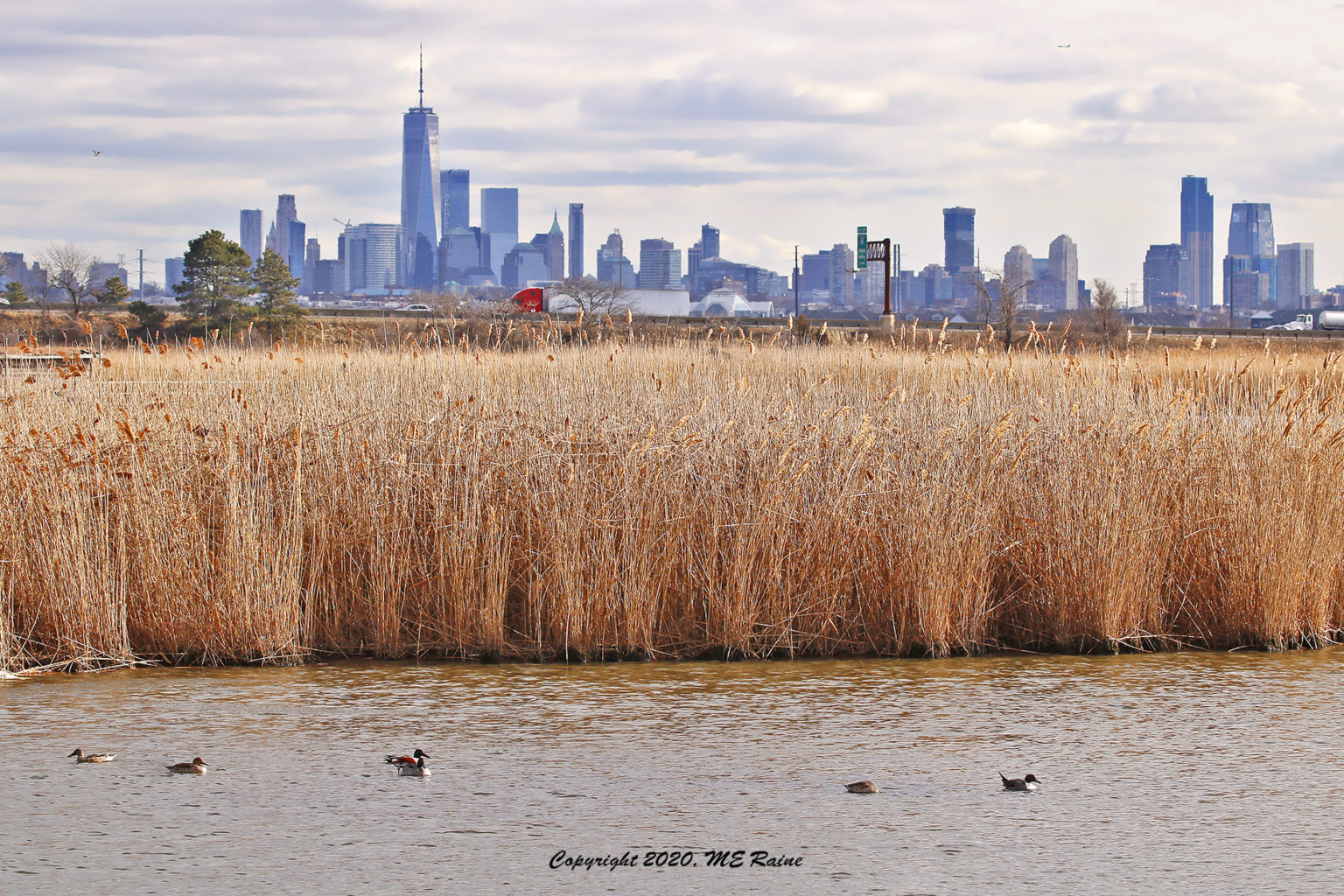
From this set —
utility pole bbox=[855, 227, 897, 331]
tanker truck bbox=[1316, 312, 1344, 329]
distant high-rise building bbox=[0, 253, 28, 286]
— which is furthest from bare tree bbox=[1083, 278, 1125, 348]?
distant high-rise building bbox=[0, 253, 28, 286]

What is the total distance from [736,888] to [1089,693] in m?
3.31

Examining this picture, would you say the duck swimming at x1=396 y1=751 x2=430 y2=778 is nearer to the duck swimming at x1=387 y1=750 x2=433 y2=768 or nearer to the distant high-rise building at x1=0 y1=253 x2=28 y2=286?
the duck swimming at x1=387 y1=750 x2=433 y2=768

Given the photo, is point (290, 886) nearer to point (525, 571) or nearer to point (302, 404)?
point (525, 571)

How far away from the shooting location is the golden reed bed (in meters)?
7.75

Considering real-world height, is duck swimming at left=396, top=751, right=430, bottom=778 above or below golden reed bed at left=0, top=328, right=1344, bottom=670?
below

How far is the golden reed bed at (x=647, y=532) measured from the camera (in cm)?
775

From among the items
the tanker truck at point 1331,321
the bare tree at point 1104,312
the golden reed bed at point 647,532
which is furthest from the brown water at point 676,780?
the tanker truck at point 1331,321

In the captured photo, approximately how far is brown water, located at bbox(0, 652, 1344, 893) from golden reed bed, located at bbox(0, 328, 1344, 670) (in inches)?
17.7

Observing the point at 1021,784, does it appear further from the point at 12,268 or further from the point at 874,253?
the point at 12,268

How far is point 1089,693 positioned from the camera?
6.98m

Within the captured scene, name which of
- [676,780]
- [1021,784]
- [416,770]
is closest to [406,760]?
[416,770]

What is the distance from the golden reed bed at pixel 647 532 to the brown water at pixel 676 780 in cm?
45

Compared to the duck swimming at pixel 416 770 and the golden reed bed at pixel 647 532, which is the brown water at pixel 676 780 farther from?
the golden reed bed at pixel 647 532

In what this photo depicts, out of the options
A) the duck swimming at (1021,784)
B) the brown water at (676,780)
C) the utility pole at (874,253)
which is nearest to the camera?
the brown water at (676,780)
